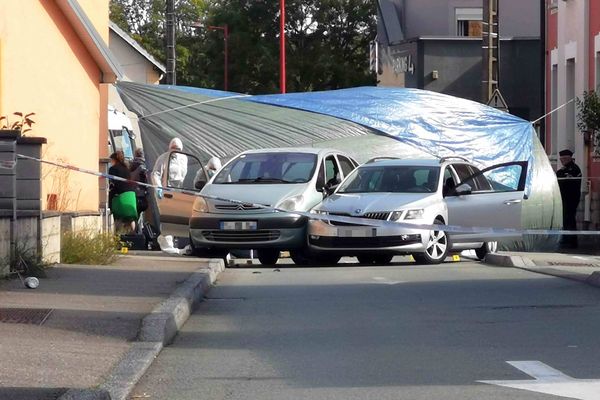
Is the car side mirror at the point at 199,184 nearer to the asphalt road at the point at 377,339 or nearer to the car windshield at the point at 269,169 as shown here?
the car windshield at the point at 269,169

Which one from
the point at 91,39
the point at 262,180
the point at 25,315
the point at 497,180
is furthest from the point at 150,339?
the point at 497,180

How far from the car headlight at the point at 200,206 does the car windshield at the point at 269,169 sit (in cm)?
67

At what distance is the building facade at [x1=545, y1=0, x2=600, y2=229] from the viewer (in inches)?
1162

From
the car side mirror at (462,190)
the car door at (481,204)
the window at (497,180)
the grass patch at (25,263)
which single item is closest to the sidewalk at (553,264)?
the car door at (481,204)

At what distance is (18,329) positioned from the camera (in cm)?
1012

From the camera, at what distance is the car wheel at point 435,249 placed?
1900 centimetres

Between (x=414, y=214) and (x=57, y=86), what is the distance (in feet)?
17.7

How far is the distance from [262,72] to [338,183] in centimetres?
4369

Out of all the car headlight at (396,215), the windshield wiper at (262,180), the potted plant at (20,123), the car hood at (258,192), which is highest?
the potted plant at (20,123)

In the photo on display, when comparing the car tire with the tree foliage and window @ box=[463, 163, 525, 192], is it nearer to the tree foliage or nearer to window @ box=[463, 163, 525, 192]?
window @ box=[463, 163, 525, 192]

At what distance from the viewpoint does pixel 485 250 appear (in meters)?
20.4

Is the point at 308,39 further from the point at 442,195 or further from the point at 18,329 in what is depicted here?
the point at 18,329

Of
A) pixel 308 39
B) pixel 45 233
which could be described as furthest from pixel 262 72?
pixel 45 233

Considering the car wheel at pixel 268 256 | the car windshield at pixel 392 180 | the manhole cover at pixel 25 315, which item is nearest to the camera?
the manhole cover at pixel 25 315
